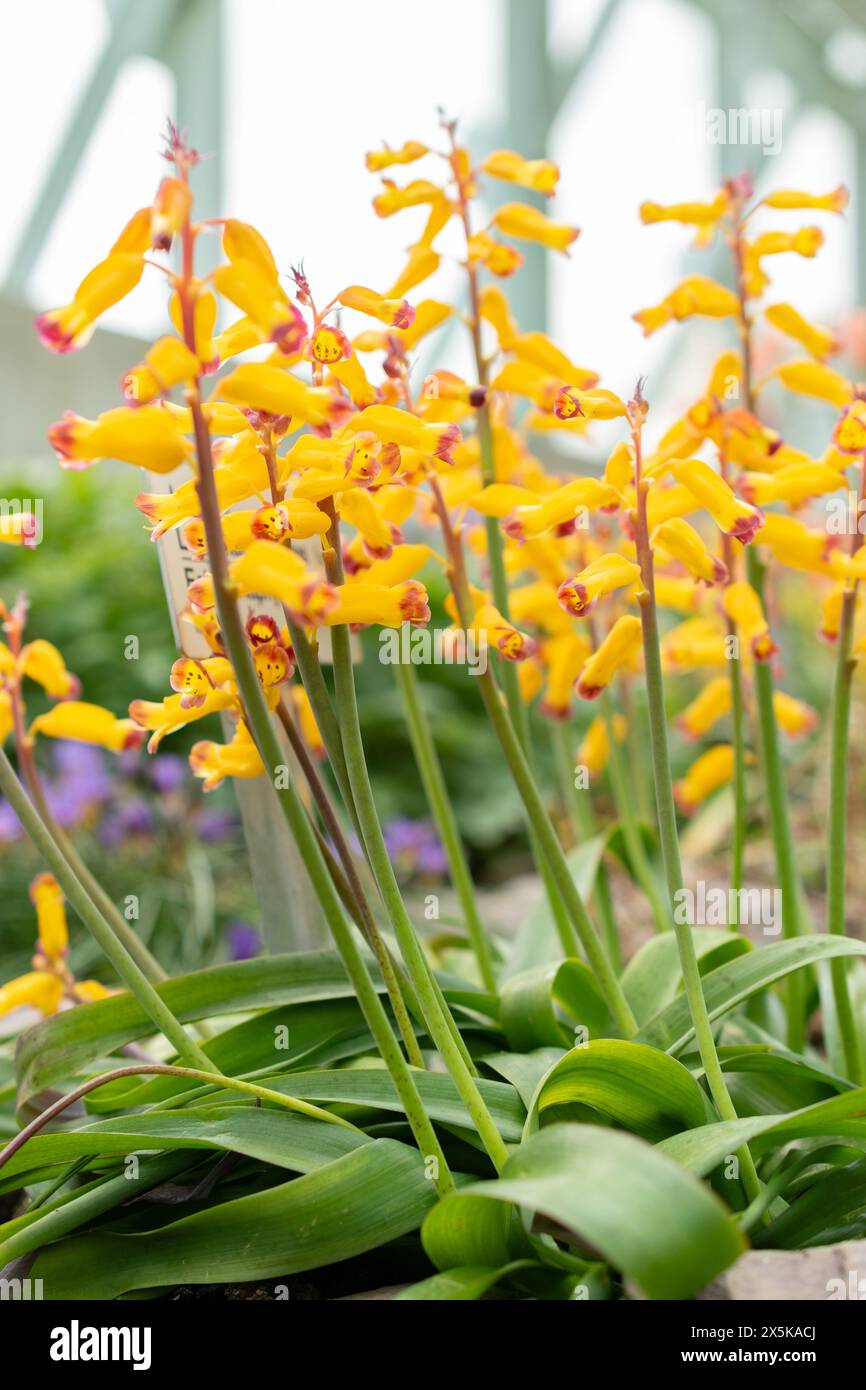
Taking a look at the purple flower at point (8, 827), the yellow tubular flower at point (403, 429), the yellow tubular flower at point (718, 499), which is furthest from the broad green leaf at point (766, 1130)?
the purple flower at point (8, 827)

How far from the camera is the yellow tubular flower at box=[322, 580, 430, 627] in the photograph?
0.76m

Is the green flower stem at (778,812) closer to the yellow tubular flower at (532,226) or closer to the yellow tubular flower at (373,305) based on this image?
the yellow tubular flower at (532,226)

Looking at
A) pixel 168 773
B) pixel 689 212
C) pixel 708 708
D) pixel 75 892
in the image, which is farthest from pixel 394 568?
pixel 168 773

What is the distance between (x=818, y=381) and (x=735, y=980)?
1.87 feet

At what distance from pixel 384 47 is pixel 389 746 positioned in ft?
11.0

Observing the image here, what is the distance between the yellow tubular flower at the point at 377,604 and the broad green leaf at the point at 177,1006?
0.38m

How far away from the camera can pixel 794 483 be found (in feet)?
3.30

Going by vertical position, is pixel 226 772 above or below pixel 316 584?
below

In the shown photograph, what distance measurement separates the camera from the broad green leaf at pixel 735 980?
94 cm

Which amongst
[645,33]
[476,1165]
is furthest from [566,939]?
[645,33]

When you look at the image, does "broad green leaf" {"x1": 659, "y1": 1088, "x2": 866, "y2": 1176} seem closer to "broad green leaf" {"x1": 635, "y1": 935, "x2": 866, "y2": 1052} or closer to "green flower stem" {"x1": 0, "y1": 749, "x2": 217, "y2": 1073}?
"broad green leaf" {"x1": 635, "y1": 935, "x2": 866, "y2": 1052}

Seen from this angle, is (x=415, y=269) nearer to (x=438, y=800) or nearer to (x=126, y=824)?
(x=438, y=800)
